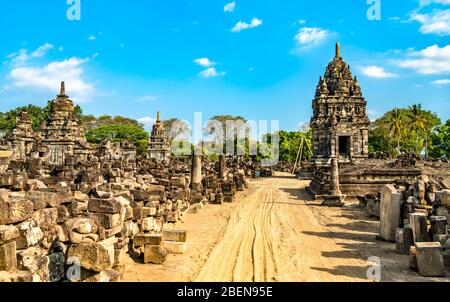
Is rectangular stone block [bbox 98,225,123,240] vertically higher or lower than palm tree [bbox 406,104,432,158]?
lower

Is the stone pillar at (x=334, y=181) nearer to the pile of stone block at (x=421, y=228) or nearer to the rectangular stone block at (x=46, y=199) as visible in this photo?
the pile of stone block at (x=421, y=228)

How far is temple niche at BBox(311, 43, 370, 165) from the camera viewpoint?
39.8m

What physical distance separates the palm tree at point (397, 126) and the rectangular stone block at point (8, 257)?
2323 inches

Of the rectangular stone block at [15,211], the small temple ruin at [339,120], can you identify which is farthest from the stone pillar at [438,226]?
the small temple ruin at [339,120]

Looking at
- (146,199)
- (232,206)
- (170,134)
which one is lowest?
(232,206)

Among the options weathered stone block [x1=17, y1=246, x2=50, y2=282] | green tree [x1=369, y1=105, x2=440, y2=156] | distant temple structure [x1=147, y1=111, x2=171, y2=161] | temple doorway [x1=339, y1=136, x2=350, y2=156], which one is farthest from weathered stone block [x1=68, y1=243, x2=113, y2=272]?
green tree [x1=369, y1=105, x2=440, y2=156]

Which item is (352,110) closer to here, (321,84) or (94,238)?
(321,84)

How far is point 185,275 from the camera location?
7.46 m

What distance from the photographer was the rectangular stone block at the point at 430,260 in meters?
7.29

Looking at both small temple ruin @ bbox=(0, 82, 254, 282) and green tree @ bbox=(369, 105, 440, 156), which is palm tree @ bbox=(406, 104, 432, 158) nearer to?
green tree @ bbox=(369, 105, 440, 156)

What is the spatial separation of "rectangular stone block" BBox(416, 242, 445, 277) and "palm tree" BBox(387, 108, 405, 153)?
5404 cm

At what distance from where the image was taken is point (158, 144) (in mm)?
53719

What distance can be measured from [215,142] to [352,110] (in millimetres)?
33107
